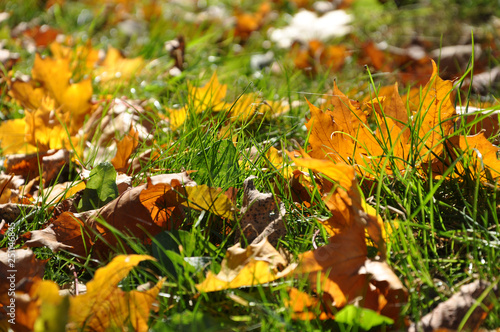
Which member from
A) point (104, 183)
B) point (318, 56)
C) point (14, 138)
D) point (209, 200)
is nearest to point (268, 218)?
point (209, 200)

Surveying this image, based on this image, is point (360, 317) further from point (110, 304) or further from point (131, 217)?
point (131, 217)

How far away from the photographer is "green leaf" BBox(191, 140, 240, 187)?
1.20 meters

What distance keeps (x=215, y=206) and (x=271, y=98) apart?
0.89 meters

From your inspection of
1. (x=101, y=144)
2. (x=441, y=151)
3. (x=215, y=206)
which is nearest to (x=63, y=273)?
(x=215, y=206)

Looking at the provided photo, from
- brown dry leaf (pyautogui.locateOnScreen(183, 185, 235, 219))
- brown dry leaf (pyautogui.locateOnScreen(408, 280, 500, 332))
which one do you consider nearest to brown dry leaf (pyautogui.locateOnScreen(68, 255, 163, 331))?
brown dry leaf (pyautogui.locateOnScreen(183, 185, 235, 219))

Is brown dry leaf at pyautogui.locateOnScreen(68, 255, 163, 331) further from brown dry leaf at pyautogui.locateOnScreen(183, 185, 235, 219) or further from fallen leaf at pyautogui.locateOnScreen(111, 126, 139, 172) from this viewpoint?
fallen leaf at pyautogui.locateOnScreen(111, 126, 139, 172)

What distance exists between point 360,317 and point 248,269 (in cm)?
22

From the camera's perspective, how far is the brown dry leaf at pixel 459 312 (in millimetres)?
804

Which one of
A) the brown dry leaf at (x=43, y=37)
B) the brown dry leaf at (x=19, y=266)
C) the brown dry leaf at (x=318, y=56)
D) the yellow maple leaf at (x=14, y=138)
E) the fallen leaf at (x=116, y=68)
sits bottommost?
the brown dry leaf at (x=318, y=56)

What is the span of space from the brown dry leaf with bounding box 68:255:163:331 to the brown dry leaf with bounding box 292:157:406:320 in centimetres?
30

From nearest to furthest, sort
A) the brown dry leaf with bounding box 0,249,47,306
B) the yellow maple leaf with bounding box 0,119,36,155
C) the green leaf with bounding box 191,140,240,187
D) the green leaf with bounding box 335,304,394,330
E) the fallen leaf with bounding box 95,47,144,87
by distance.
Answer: the green leaf with bounding box 335,304,394,330, the brown dry leaf with bounding box 0,249,47,306, the green leaf with bounding box 191,140,240,187, the yellow maple leaf with bounding box 0,119,36,155, the fallen leaf with bounding box 95,47,144,87

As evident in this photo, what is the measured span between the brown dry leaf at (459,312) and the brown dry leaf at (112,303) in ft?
1.56

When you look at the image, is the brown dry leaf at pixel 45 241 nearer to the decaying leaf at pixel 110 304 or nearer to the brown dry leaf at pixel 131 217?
the brown dry leaf at pixel 131 217

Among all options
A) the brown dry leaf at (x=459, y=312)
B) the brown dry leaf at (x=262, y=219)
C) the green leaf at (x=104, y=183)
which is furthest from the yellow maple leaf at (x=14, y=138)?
the brown dry leaf at (x=459, y=312)
